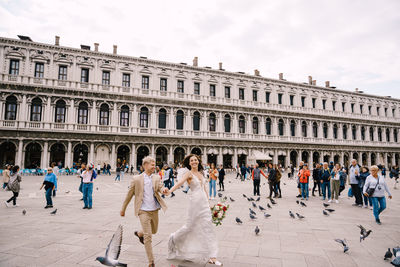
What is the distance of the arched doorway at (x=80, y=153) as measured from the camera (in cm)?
2445

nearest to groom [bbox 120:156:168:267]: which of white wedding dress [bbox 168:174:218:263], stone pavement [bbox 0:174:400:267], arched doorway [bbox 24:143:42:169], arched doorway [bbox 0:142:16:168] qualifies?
white wedding dress [bbox 168:174:218:263]

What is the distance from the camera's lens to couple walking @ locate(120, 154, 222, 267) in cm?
362

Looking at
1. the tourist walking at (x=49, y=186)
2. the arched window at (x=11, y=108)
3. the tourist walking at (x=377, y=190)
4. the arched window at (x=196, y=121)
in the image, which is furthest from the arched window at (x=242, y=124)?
the tourist walking at (x=49, y=186)

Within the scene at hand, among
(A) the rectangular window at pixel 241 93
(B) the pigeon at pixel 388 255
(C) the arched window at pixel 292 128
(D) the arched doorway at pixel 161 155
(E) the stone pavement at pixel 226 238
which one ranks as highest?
(A) the rectangular window at pixel 241 93

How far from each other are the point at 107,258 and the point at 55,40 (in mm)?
28691

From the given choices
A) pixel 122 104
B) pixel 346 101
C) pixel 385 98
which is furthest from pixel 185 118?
pixel 385 98

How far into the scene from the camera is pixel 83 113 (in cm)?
2520

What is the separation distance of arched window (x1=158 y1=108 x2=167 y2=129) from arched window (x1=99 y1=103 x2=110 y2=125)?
5.51 metres

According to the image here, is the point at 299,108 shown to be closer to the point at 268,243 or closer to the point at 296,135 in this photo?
the point at 296,135

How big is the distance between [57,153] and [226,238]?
24011 millimetres

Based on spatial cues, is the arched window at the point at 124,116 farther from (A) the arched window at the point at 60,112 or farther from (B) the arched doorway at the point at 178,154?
(B) the arched doorway at the point at 178,154

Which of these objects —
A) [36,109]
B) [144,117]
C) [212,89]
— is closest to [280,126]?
[212,89]

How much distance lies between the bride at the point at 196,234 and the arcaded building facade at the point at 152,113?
2260 cm

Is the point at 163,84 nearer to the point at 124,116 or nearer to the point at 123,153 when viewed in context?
the point at 124,116
